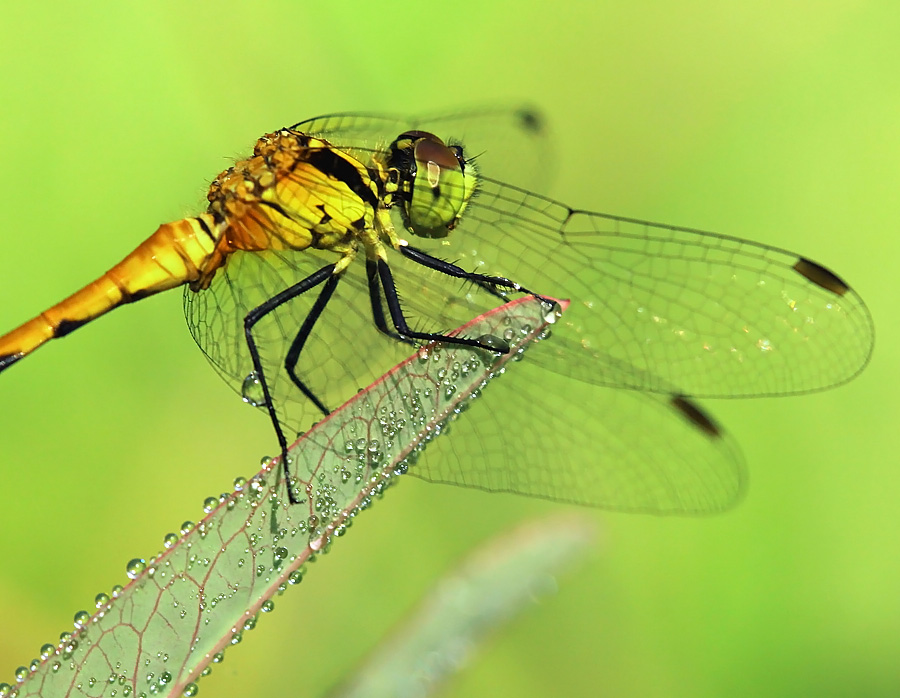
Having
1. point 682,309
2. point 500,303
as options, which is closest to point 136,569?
point 500,303

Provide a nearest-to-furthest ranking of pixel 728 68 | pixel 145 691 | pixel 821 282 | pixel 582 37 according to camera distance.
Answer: pixel 145 691 < pixel 821 282 < pixel 728 68 < pixel 582 37

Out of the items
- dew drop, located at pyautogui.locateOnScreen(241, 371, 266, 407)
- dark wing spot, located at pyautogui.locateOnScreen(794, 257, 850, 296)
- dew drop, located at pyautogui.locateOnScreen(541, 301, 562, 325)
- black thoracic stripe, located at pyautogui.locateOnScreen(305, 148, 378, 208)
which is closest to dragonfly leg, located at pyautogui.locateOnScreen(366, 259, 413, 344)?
black thoracic stripe, located at pyautogui.locateOnScreen(305, 148, 378, 208)

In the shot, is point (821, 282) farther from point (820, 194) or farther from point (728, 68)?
point (728, 68)

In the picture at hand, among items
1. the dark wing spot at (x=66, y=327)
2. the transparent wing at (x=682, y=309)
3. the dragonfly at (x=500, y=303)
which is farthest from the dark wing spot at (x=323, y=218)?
the dark wing spot at (x=66, y=327)

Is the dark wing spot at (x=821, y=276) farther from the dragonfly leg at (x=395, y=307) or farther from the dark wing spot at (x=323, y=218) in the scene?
the dark wing spot at (x=323, y=218)

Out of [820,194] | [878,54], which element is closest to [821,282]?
[820,194]
